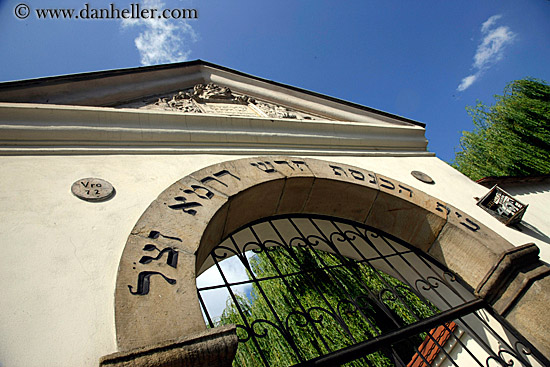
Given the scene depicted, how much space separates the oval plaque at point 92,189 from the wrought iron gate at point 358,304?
38.3 inches

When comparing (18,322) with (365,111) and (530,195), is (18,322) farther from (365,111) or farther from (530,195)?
(530,195)

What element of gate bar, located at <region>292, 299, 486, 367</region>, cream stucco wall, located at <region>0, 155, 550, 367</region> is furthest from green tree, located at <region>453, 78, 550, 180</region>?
cream stucco wall, located at <region>0, 155, 550, 367</region>

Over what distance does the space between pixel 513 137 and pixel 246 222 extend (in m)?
10.7

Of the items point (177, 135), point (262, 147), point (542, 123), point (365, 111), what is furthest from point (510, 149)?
point (177, 135)

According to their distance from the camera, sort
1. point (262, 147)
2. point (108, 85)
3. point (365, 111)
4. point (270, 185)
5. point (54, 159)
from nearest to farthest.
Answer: point (54, 159)
point (270, 185)
point (262, 147)
point (108, 85)
point (365, 111)

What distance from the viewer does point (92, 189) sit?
2461 mm

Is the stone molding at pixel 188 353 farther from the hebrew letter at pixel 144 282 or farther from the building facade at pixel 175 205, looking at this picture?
the hebrew letter at pixel 144 282

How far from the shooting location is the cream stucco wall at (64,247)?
1598 millimetres

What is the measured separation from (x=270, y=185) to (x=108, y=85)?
2456mm

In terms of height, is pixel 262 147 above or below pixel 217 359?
above

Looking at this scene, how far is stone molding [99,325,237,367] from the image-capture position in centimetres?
148

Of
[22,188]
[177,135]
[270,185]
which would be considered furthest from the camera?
[177,135]

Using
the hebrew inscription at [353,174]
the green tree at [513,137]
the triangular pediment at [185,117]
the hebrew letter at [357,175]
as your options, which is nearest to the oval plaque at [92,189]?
the triangular pediment at [185,117]

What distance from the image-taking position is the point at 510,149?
9969 mm
